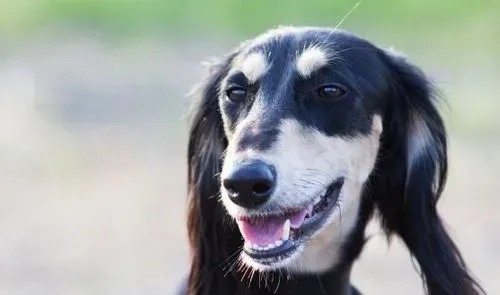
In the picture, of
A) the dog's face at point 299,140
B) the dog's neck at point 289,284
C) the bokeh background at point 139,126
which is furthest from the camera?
the bokeh background at point 139,126

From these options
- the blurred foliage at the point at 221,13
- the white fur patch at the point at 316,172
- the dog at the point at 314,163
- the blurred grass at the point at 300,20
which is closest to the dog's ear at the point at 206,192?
the dog at the point at 314,163

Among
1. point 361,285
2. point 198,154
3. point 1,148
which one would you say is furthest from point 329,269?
point 1,148

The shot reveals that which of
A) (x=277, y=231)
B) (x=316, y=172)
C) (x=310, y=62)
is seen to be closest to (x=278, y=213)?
(x=277, y=231)

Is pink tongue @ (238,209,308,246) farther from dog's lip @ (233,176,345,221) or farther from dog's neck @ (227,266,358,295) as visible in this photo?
dog's neck @ (227,266,358,295)

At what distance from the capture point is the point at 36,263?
26.2 feet

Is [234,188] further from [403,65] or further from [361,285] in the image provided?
[361,285]

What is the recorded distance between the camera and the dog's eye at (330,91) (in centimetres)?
455

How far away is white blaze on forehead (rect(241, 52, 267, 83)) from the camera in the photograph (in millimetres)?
4602

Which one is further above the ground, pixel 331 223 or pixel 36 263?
pixel 331 223

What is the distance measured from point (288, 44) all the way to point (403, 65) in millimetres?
452

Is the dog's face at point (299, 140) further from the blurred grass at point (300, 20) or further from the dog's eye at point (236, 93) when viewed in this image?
the blurred grass at point (300, 20)

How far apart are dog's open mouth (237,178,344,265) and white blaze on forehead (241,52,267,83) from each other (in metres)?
0.47

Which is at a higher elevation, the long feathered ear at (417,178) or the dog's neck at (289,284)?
the long feathered ear at (417,178)

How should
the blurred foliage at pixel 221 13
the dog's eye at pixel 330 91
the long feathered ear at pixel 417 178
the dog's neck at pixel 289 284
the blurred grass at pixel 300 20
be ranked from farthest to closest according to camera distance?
1. the blurred foliage at pixel 221 13
2. the blurred grass at pixel 300 20
3. the long feathered ear at pixel 417 178
4. the dog's neck at pixel 289 284
5. the dog's eye at pixel 330 91
